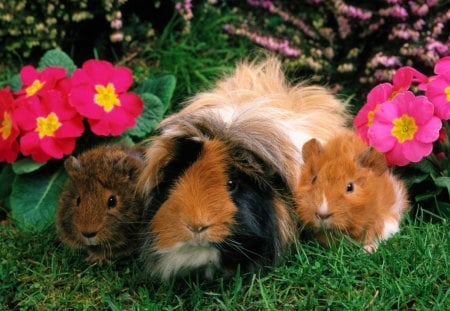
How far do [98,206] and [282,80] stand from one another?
1.41m

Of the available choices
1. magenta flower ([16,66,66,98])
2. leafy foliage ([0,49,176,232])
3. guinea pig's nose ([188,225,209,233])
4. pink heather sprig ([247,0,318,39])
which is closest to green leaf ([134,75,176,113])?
leafy foliage ([0,49,176,232])

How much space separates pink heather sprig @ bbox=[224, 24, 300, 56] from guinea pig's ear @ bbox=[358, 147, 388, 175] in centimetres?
169

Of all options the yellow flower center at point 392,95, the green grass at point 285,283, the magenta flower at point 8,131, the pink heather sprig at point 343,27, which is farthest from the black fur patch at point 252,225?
the pink heather sprig at point 343,27

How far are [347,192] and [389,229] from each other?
1.15ft

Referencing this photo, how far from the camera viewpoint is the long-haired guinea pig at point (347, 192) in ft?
10.0

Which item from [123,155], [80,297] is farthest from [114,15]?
[80,297]

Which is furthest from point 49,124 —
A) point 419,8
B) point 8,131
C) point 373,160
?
point 419,8

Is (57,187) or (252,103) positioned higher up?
(252,103)

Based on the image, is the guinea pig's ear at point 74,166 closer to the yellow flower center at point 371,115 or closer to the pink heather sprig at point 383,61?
the yellow flower center at point 371,115

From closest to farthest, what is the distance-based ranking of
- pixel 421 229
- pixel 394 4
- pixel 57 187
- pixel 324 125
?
pixel 421 229 → pixel 324 125 → pixel 57 187 → pixel 394 4

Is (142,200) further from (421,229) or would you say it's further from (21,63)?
(21,63)

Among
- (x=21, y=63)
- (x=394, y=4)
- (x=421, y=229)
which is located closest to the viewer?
(x=421, y=229)

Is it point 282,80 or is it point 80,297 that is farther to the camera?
point 282,80

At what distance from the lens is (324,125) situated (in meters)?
3.66
